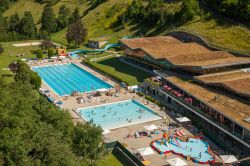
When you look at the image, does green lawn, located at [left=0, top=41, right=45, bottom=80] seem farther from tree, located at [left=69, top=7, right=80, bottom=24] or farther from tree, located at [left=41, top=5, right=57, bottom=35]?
tree, located at [left=69, top=7, right=80, bottom=24]

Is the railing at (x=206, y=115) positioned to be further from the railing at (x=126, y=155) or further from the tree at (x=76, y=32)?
the tree at (x=76, y=32)

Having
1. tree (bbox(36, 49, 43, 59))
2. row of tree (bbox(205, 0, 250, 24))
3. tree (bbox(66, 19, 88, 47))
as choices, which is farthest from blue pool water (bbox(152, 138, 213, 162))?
tree (bbox(66, 19, 88, 47))

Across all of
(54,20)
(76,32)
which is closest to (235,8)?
(76,32)

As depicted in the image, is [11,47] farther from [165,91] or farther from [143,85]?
[165,91]

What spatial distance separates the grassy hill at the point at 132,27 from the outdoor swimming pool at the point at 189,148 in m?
22.2

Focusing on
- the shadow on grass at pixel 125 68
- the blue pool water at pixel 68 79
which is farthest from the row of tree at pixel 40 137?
the shadow on grass at pixel 125 68

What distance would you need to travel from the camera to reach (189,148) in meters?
32.7

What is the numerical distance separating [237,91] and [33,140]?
73.3 ft

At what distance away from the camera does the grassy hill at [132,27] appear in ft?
182

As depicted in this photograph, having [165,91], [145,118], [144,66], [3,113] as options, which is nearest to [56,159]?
[3,113]

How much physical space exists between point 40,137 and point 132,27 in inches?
2398

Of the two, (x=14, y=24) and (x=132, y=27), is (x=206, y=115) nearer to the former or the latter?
(x=132, y=27)

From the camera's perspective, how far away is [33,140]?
70.8 ft

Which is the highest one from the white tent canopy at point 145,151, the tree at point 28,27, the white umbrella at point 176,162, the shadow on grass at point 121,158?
the tree at point 28,27
